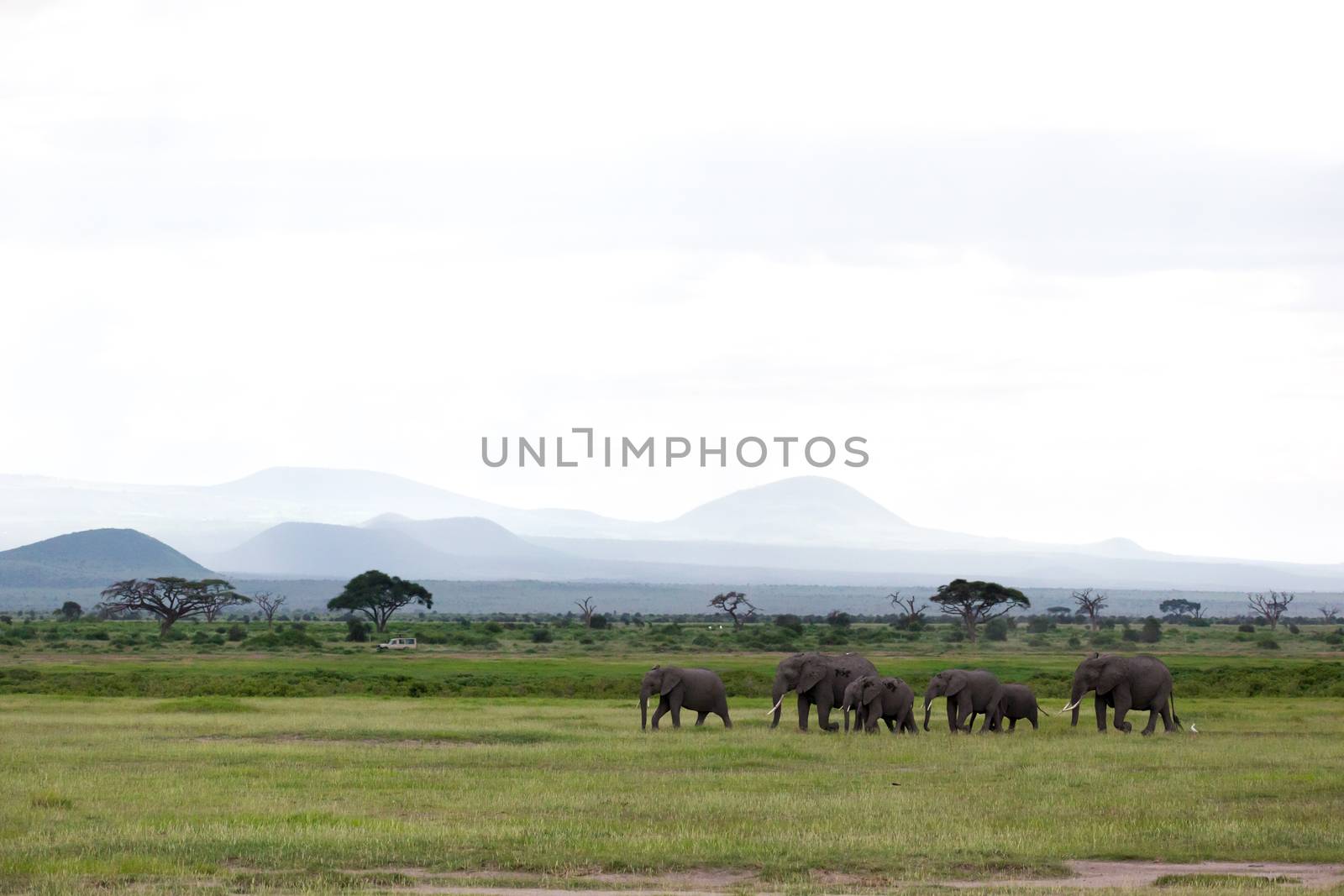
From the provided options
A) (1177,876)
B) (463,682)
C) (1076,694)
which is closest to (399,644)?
(463,682)

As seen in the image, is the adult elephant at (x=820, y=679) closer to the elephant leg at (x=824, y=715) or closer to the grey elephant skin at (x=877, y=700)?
the elephant leg at (x=824, y=715)

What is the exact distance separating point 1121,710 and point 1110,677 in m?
0.97

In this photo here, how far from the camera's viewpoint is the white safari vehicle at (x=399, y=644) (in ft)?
319

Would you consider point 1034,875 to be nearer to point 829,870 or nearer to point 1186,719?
point 829,870

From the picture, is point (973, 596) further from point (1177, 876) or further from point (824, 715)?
point (1177, 876)

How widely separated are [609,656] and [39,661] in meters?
28.5

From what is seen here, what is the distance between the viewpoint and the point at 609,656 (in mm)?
90062

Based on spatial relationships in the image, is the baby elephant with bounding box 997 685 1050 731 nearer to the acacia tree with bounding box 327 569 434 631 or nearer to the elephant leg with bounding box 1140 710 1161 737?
the elephant leg with bounding box 1140 710 1161 737

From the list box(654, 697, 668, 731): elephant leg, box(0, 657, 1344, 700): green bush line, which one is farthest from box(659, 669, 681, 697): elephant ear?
box(0, 657, 1344, 700): green bush line

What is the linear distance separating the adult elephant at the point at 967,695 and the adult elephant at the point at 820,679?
159 centimetres

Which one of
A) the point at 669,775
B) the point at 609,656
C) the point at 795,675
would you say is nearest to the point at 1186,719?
the point at 795,675

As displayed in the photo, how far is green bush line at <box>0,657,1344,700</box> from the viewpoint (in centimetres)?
5634

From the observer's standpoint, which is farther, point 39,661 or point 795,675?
point 39,661

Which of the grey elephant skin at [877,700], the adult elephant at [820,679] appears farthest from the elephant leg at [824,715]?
the grey elephant skin at [877,700]
